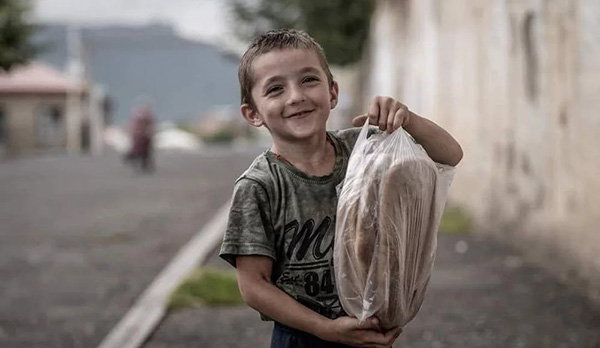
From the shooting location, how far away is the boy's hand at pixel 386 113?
2854 mm

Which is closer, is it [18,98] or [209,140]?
[18,98]

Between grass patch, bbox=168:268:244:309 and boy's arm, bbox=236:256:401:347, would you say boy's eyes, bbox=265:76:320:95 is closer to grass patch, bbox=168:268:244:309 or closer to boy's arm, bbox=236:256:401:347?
boy's arm, bbox=236:256:401:347

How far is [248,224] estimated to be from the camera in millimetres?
2863

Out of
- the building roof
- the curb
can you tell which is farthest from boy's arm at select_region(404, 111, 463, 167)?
the building roof

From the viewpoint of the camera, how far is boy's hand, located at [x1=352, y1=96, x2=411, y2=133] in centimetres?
285

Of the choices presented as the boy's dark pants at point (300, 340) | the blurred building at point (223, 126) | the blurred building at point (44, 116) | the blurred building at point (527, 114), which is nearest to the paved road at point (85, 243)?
the blurred building at point (527, 114)

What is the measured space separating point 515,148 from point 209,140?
74078 mm

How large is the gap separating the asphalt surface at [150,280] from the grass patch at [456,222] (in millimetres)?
394

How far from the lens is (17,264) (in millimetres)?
10391

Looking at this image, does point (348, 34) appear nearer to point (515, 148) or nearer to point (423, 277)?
point (515, 148)

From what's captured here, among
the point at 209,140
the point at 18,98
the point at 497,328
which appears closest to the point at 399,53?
the point at 497,328

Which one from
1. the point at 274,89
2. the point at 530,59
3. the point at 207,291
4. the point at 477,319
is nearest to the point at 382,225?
the point at 274,89

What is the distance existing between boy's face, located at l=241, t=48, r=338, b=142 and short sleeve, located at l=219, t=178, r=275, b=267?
169 mm

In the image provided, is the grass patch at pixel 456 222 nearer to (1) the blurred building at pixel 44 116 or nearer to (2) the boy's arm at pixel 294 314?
(2) the boy's arm at pixel 294 314
